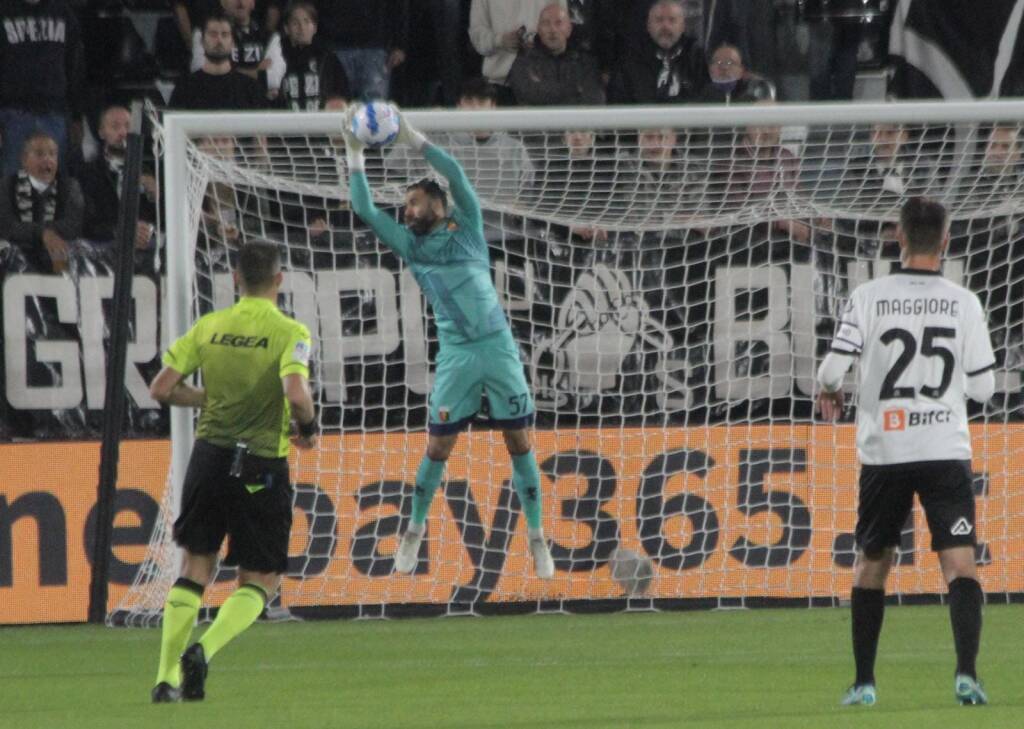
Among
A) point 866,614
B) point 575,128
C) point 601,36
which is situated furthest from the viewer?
point 601,36

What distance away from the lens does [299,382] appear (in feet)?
25.5

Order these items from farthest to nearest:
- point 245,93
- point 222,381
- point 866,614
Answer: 1. point 245,93
2. point 222,381
3. point 866,614

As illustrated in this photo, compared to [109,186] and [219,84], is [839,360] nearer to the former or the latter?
[109,186]

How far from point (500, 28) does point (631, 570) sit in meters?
4.53

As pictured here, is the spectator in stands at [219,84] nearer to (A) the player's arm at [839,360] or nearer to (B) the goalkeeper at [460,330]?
(B) the goalkeeper at [460,330]

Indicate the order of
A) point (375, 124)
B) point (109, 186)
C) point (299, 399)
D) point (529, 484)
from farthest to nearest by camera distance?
point (109, 186), point (529, 484), point (375, 124), point (299, 399)

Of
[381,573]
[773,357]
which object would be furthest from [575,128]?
[381,573]

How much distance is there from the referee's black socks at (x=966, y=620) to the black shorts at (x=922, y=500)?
148 mm

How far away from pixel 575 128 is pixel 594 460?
7.35 feet

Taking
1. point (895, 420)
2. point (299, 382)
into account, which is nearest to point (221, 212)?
point (299, 382)

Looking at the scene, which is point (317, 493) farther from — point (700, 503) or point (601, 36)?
point (601, 36)

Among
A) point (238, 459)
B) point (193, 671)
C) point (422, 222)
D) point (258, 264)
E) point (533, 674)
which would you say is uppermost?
point (422, 222)

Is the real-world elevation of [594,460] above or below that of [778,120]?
below

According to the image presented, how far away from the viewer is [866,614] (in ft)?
24.2
